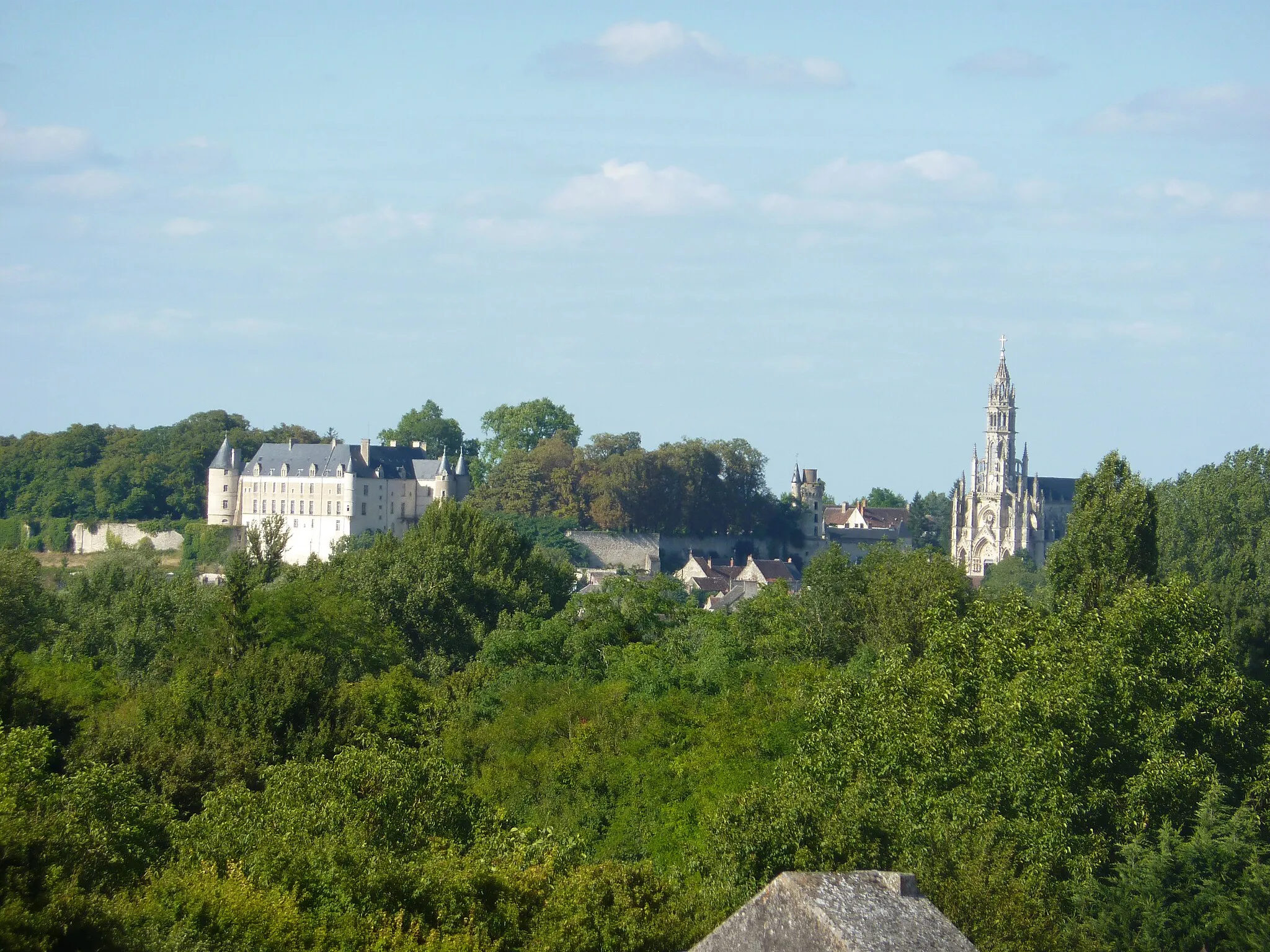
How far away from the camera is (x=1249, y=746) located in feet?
93.6

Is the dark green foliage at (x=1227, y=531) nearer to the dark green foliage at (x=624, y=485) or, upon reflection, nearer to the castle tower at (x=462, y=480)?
the dark green foliage at (x=624, y=485)

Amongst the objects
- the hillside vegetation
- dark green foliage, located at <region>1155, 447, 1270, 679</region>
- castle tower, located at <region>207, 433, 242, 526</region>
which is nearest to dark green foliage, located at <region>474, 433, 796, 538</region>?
castle tower, located at <region>207, 433, 242, 526</region>

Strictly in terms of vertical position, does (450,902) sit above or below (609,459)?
below

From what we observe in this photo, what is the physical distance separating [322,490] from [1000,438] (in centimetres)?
5821

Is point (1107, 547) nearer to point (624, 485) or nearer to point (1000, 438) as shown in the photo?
point (624, 485)

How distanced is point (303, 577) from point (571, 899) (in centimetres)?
3495

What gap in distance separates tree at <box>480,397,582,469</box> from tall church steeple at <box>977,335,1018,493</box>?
3471 cm

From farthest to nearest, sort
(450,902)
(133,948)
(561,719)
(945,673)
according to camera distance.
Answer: (561,719) → (945,673) → (450,902) → (133,948)

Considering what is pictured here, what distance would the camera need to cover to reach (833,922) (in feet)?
47.5

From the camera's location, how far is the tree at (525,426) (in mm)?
Answer: 140500

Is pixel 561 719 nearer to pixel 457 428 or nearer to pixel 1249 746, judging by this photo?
pixel 1249 746

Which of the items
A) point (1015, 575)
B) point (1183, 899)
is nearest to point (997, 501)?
point (1015, 575)

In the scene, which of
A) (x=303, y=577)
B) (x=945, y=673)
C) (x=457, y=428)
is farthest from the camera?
(x=457, y=428)

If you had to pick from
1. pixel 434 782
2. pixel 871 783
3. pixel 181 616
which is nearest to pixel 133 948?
pixel 434 782
